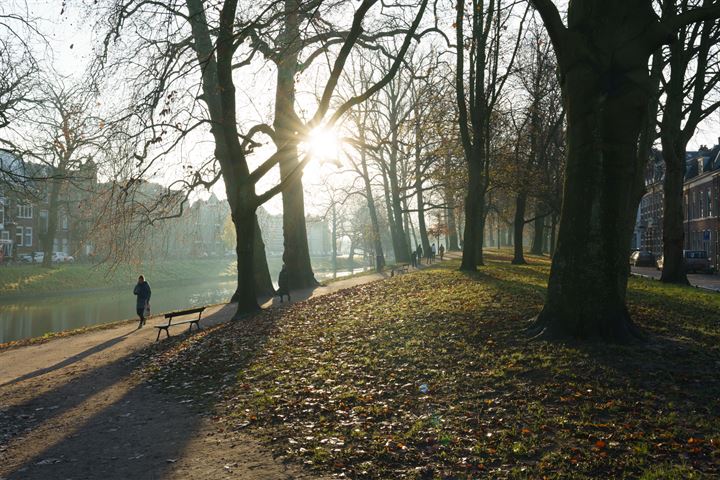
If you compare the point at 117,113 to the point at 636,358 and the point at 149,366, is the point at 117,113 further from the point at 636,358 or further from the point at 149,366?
the point at 636,358

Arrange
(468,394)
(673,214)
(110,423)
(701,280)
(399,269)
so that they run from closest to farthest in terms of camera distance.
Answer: (468,394) → (110,423) → (673,214) → (701,280) → (399,269)

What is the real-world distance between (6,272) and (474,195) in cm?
3644

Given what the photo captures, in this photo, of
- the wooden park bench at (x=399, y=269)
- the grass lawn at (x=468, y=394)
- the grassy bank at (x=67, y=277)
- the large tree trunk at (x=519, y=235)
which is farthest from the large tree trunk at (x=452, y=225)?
the grass lawn at (x=468, y=394)

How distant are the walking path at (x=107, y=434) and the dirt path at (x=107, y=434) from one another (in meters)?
0.01

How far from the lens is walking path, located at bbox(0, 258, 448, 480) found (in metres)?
5.58

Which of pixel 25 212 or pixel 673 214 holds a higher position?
pixel 25 212

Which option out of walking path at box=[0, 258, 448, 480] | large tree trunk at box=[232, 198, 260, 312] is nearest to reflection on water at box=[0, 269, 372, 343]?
large tree trunk at box=[232, 198, 260, 312]

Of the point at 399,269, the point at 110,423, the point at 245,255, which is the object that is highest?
the point at 245,255

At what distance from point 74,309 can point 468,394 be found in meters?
30.2

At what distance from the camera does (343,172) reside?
3853cm

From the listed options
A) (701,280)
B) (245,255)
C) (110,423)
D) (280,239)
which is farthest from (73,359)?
(280,239)

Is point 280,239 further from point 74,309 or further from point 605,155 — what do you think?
point 605,155

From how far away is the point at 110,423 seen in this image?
296 inches

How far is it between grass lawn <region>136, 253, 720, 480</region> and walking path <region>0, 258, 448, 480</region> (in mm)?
395
